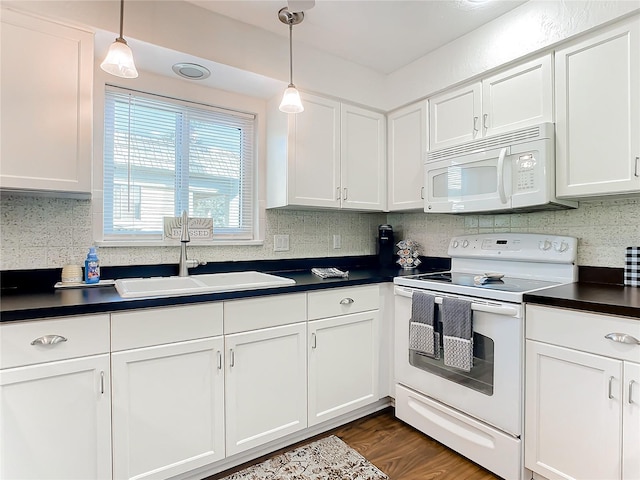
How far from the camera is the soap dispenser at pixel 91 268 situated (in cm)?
175

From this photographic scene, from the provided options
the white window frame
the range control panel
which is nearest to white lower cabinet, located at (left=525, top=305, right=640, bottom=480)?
the range control panel

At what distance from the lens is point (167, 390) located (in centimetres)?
150

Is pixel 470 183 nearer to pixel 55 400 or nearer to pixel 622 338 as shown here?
pixel 622 338

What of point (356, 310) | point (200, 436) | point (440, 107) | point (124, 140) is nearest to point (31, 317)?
point (200, 436)

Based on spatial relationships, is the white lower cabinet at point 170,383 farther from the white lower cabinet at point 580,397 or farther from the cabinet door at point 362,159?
the white lower cabinet at point 580,397

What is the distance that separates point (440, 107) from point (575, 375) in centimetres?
172

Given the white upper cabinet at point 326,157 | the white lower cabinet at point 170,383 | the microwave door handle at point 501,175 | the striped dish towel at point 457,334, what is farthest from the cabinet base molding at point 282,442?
the microwave door handle at point 501,175

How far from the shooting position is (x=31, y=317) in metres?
1.22

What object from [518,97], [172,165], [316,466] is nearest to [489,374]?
[316,466]

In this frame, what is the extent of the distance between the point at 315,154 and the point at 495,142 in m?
1.10

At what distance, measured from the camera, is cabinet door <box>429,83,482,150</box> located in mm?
2094

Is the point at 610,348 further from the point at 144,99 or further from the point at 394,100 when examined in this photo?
the point at 144,99

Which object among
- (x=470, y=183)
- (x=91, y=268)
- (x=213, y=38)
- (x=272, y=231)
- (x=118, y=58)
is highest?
(x=213, y=38)

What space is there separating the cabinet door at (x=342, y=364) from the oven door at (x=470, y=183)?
2.80ft
